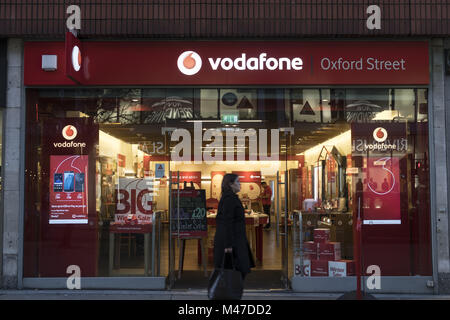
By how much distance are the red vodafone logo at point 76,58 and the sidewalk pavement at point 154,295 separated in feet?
11.7

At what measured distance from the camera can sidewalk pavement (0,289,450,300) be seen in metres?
8.28

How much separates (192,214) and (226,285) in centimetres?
321

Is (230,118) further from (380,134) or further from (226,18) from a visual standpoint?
(380,134)

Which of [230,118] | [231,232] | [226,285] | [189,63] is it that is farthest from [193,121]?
[226,285]

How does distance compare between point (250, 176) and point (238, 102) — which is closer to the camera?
point (238, 102)

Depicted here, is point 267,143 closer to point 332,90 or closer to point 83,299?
point 332,90

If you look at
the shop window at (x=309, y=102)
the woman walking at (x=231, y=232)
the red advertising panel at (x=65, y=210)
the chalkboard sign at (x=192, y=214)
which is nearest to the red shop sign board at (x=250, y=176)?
the chalkboard sign at (x=192, y=214)

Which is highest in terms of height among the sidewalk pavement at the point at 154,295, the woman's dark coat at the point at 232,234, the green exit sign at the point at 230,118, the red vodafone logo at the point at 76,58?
the red vodafone logo at the point at 76,58

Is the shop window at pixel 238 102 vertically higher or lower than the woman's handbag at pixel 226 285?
higher

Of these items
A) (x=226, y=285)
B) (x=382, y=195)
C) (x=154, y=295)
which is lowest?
(x=154, y=295)

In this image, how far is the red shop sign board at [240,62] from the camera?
28.8 ft

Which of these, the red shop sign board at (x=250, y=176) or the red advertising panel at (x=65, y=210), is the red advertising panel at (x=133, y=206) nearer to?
the red advertising panel at (x=65, y=210)

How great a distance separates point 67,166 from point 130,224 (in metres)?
1.44

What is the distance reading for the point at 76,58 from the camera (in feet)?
27.4
